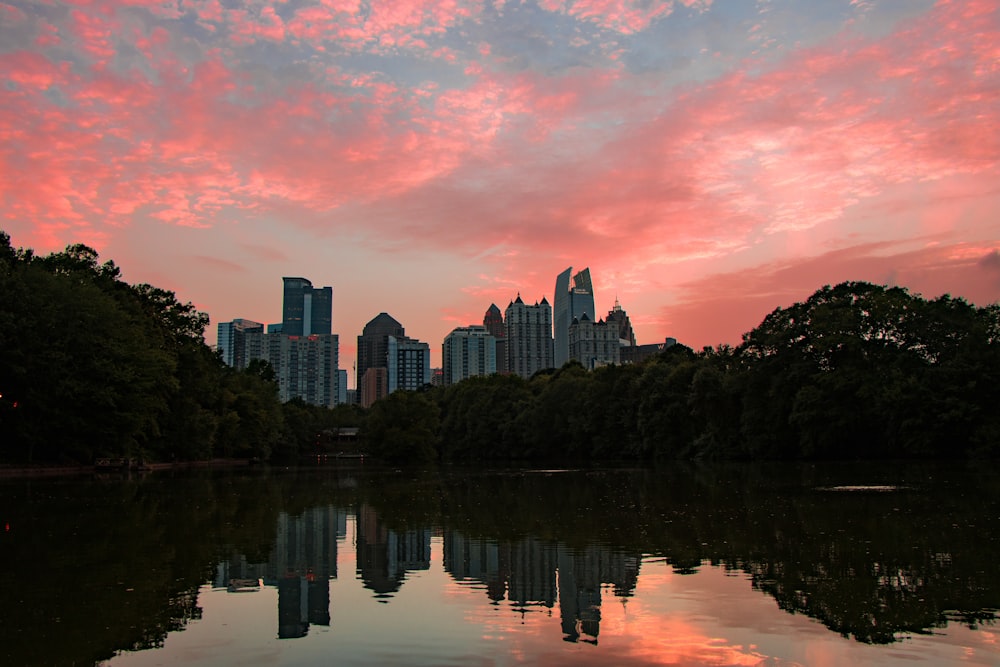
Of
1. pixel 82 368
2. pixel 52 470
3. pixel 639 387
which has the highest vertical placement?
pixel 639 387

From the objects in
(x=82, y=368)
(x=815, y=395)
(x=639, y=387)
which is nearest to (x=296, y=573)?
(x=82, y=368)

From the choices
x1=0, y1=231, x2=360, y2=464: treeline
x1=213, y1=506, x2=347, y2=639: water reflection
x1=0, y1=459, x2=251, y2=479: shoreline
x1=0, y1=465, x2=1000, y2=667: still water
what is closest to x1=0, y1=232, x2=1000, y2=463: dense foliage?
x1=0, y1=231, x2=360, y2=464: treeline

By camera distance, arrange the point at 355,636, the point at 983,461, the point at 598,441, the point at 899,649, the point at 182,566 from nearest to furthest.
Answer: the point at 899,649
the point at 355,636
the point at 182,566
the point at 983,461
the point at 598,441

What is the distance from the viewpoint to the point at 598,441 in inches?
4240

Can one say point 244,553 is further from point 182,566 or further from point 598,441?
point 598,441

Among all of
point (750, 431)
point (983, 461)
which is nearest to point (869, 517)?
point (983, 461)

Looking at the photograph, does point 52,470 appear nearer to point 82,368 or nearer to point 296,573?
point 82,368

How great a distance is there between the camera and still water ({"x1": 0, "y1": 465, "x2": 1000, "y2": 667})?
9.64 meters

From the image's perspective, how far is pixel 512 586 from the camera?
13617mm

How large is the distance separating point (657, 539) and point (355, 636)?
31.8ft

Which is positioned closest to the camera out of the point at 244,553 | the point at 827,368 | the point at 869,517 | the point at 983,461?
the point at 244,553

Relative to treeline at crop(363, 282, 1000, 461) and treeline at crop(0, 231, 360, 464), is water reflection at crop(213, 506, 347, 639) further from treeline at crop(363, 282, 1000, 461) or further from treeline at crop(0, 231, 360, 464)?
treeline at crop(363, 282, 1000, 461)

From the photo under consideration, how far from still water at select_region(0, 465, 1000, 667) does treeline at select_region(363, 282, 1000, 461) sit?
43403mm

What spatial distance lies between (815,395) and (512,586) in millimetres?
63772
